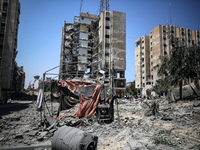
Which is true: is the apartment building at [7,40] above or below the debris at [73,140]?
above

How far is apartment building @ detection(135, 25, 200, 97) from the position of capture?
49719mm

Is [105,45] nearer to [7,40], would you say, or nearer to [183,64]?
[7,40]

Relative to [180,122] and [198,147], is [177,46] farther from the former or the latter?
[198,147]

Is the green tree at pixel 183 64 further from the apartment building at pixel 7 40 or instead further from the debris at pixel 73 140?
the apartment building at pixel 7 40

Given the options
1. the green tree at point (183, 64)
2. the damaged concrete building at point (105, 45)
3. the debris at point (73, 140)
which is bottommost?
the debris at point (73, 140)

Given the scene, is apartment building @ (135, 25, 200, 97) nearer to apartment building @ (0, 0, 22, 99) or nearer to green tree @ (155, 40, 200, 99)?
green tree @ (155, 40, 200, 99)

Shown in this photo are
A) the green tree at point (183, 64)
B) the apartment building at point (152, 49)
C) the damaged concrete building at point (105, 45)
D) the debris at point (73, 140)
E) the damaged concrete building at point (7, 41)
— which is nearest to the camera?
the debris at point (73, 140)

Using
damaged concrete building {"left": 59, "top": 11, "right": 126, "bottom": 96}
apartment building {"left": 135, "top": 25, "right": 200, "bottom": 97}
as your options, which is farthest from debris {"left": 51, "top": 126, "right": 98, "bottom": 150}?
apartment building {"left": 135, "top": 25, "right": 200, "bottom": 97}

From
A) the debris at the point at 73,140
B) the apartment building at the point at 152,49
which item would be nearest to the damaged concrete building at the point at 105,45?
the apartment building at the point at 152,49

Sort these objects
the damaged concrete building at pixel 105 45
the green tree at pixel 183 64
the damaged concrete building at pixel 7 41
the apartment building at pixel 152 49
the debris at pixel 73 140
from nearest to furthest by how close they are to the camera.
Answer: the debris at pixel 73 140, the green tree at pixel 183 64, the damaged concrete building at pixel 7 41, the damaged concrete building at pixel 105 45, the apartment building at pixel 152 49

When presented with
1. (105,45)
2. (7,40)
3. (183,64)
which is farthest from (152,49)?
(7,40)

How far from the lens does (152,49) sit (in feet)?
174

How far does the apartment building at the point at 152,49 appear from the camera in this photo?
49719 mm

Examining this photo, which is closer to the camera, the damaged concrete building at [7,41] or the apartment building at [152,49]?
the damaged concrete building at [7,41]
